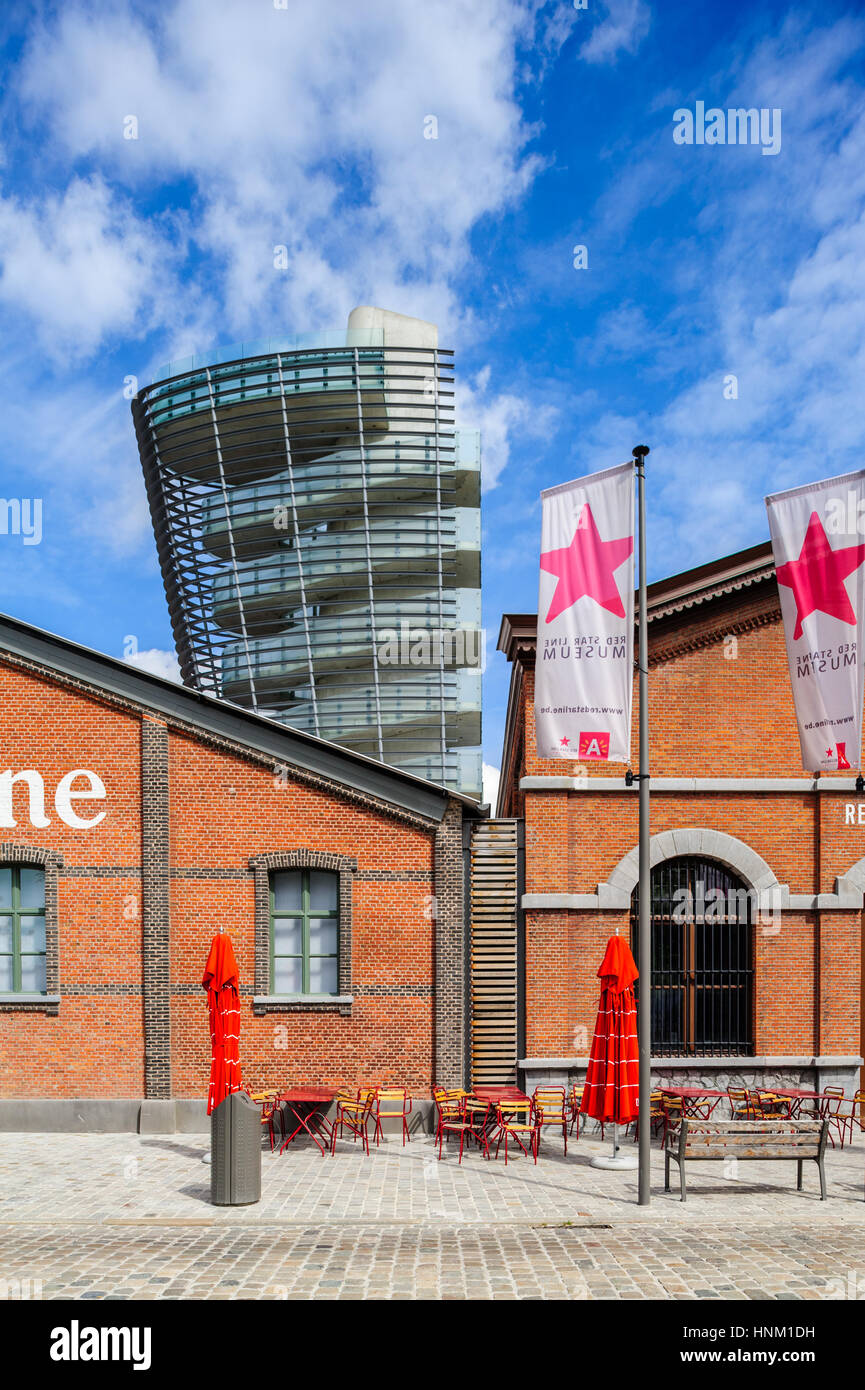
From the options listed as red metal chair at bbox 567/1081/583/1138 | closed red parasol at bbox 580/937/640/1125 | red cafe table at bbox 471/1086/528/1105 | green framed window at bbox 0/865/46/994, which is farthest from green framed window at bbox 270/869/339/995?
closed red parasol at bbox 580/937/640/1125

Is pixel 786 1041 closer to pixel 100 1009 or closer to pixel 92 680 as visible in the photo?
pixel 100 1009

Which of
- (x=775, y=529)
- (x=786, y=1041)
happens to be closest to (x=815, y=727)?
(x=775, y=529)

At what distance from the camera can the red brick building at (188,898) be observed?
14.8m

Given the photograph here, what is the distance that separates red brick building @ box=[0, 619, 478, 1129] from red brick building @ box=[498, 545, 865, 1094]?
57.5 inches

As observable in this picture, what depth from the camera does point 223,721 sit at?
50.0 feet

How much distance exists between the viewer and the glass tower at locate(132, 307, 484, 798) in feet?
134

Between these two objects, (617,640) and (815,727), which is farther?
(815,727)

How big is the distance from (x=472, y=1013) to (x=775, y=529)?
8.10 m

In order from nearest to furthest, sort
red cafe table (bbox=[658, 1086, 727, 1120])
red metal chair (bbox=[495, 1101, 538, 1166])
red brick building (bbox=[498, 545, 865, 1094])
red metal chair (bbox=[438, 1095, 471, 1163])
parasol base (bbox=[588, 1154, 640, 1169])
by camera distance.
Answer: parasol base (bbox=[588, 1154, 640, 1169])
red metal chair (bbox=[495, 1101, 538, 1166])
red metal chair (bbox=[438, 1095, 471, 1163])
red cafe table (bbox=[658, 1086, 727, 1120])
red brick building (bbox=[498, 545, 865, 1094])

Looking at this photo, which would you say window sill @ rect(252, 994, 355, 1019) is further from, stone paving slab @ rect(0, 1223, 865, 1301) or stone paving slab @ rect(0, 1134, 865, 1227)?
stone paving slab @ rect(0, 1223, 865, 1301)

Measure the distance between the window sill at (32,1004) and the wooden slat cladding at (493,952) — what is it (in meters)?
6.15

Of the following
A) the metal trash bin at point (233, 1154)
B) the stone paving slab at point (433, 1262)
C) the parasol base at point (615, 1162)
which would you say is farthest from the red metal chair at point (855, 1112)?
the metal trash bin at point (233, 1154)

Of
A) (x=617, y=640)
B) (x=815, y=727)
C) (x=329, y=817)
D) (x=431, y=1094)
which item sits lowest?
(x=431, y=1094)

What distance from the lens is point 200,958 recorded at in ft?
49.0
